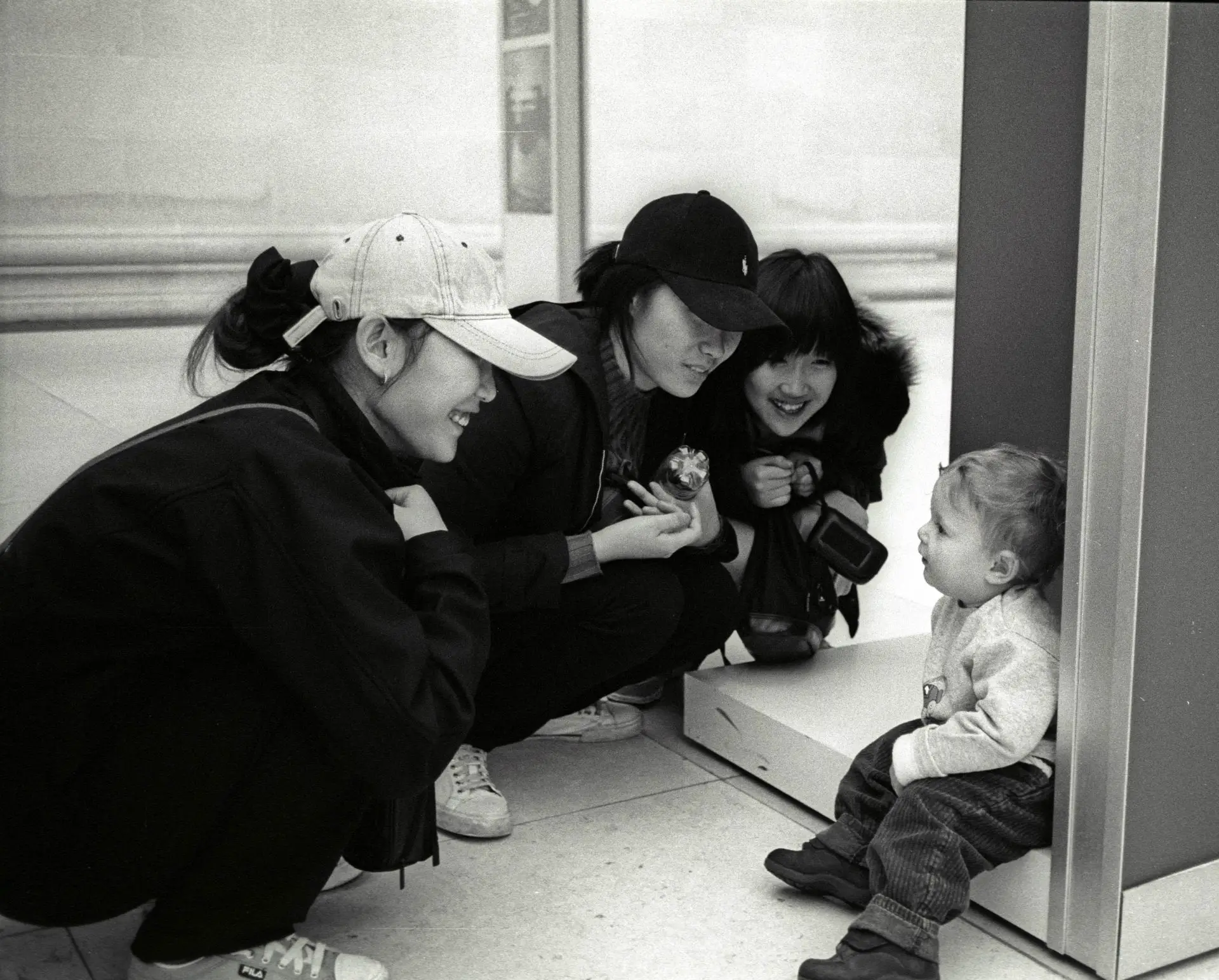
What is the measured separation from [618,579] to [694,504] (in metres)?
0.21

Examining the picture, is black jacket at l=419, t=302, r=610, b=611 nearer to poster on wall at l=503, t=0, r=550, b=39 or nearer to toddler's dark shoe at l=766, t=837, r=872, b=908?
toddler's dark shoe at l=766, t=837, r=872, b=908

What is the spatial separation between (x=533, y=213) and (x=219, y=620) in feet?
6.50

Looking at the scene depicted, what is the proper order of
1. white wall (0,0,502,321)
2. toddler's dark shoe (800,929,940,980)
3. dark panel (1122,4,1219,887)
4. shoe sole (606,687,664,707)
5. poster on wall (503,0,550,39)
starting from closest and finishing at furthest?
dark panel (1122,4,1219,887)
toddler's dark shoe (800,929,940,980)
shoe sole (606,687,664,707)
white wall (0,0,502,321)
poster on wall (503,0,550,39)

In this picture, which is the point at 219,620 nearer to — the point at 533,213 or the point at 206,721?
the point at 206,721

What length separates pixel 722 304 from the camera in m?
2.20

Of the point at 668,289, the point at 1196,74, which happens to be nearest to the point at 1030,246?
the point at 1196,74

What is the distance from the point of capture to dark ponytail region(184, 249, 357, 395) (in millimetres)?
1670

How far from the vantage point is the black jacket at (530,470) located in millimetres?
2201

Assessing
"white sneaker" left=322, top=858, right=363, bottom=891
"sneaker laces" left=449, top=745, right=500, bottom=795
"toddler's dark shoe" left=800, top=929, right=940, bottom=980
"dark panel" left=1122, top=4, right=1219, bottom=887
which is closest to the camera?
"dark panel" left=1122, top=4, right=1219, bottom=887

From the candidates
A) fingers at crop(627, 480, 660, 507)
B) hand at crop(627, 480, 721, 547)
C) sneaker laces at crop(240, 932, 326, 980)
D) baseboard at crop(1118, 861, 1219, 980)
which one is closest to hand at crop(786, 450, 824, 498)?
hand at crop(627, 480, 721, 547)

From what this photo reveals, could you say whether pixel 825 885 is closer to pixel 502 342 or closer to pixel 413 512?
pixel 413 512

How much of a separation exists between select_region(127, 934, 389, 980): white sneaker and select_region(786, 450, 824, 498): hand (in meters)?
1.27

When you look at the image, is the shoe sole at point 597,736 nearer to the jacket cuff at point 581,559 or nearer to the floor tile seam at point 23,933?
the jacket cuff at point 581,559

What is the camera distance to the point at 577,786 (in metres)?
2.45
